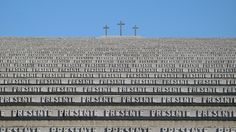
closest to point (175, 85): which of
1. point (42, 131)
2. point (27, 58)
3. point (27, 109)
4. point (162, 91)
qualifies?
point (162, 91)

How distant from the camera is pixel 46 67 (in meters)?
31.3

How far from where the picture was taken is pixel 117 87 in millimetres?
23297

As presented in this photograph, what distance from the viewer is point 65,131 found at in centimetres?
1539

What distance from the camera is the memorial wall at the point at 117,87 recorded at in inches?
664

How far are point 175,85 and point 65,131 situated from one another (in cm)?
1022

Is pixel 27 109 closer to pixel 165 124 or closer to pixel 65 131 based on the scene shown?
pixel 65 131

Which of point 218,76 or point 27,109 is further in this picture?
point 218,76

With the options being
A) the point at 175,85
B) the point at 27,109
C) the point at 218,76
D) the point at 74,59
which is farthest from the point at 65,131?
the point at 74,59

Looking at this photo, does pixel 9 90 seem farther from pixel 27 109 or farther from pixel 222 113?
pixel 222 113

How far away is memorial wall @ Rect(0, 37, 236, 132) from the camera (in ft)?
55.3

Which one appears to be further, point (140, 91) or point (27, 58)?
point (27, 58)

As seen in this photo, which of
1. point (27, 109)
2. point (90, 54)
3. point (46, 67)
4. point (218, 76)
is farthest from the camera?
point (90, 54)

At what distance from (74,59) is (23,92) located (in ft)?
42.1

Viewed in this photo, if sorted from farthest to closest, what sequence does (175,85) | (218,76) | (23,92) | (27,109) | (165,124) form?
(218,76), (175,85), (23,92), (27,109), (165,124)
